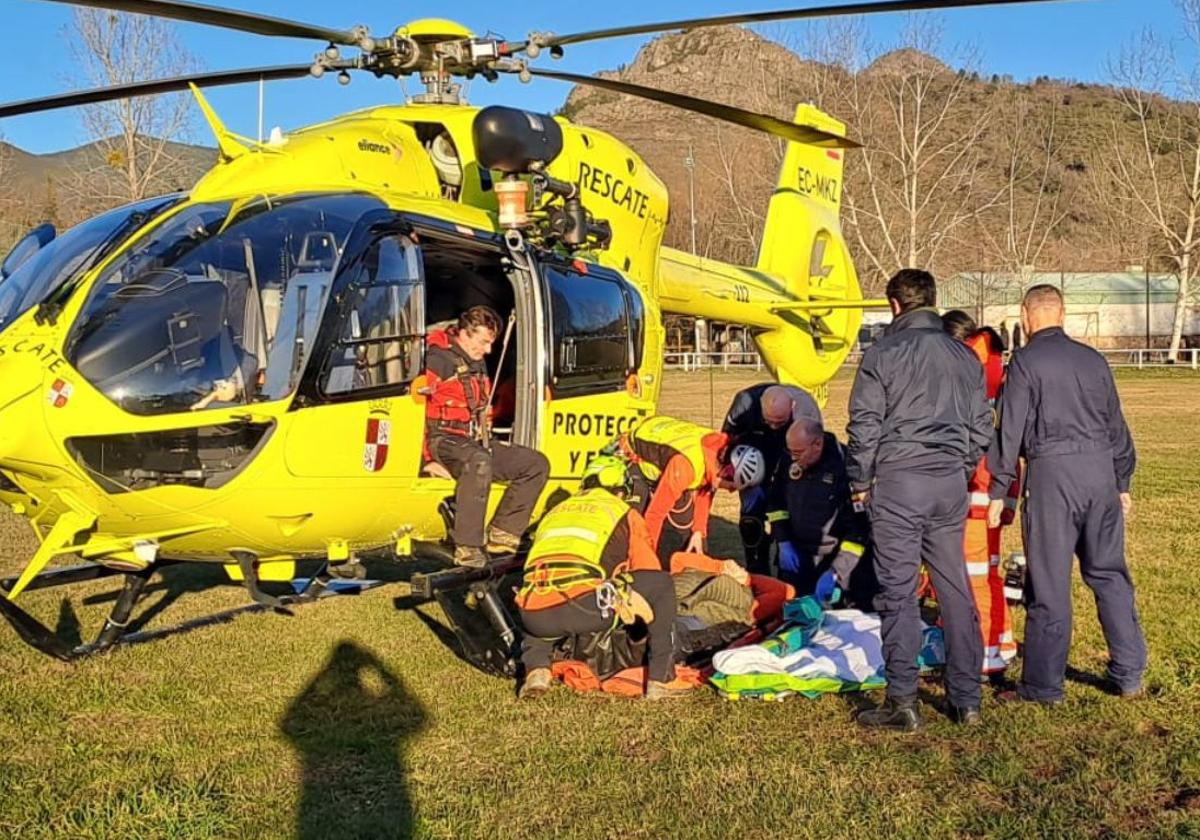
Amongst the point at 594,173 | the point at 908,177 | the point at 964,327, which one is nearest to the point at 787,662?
the point at 964,327

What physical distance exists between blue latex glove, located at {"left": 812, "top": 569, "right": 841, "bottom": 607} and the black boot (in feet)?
5.67

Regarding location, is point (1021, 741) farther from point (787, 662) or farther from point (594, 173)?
point (594, 173)

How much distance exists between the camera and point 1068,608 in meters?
5.53

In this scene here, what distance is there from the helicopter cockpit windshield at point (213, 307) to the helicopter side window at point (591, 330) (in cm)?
173

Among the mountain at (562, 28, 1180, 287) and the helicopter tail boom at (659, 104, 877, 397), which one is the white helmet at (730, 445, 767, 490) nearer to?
the helicopter tail boom at (659, 104, 877, 397)

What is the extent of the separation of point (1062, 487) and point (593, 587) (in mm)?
2346

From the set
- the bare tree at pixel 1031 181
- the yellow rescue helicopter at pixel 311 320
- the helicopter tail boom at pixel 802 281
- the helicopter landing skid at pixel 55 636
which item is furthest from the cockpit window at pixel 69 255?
the bare tree at pixel 1031 181

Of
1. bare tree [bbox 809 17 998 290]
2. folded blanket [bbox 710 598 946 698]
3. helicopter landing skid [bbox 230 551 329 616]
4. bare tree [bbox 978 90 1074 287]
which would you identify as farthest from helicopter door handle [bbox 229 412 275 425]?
bare tree [bbox 978 90 1074 287]

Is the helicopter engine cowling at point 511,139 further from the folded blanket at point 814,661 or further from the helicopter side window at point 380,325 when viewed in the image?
the folded blanket at point 814,661

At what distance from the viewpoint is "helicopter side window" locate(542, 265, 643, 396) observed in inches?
270

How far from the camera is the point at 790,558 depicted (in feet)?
25.1

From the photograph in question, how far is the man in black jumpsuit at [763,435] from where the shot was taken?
773 cm

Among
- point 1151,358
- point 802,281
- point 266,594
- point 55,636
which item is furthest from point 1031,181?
point 55,636

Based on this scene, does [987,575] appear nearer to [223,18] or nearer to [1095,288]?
[223,18]
